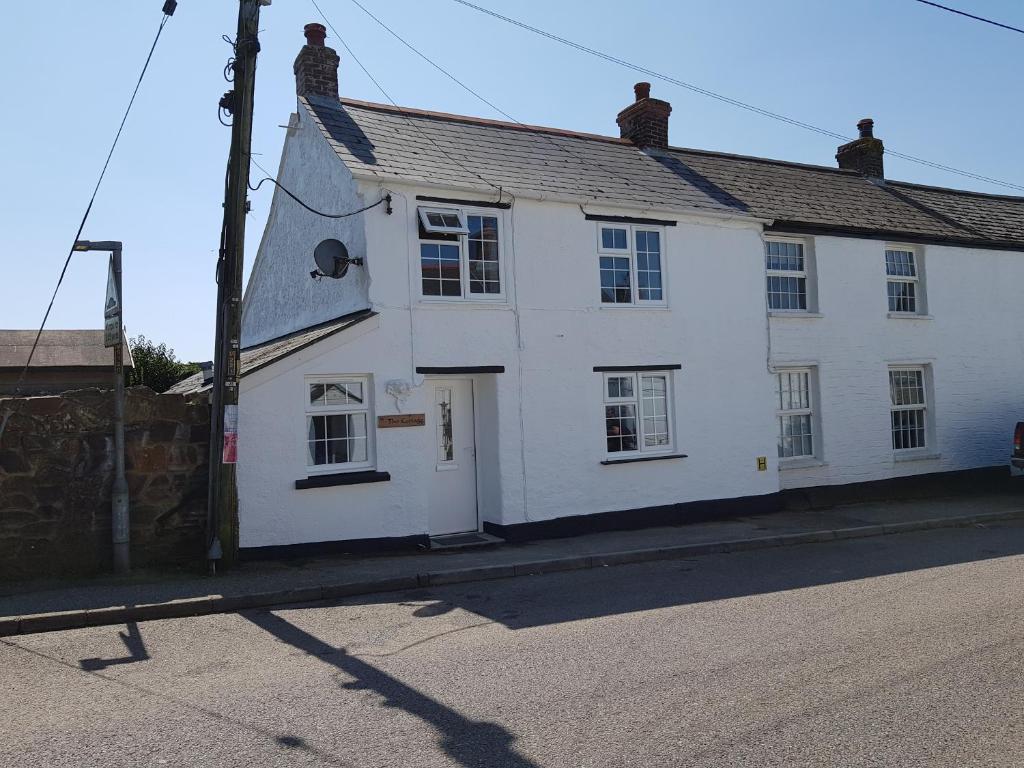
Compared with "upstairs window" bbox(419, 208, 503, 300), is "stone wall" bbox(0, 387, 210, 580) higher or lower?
lower

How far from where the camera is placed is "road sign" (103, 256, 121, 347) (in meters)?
9.35

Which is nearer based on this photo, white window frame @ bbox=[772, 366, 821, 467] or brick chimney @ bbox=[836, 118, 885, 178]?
white window frame @ bbox=[772, 366, 821, 467]

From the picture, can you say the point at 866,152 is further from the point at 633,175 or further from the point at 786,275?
the point at 633,175

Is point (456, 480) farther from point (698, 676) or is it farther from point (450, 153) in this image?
point (698, 676)

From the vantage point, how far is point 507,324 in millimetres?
12453

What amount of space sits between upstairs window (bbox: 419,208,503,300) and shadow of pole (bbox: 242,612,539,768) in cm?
614

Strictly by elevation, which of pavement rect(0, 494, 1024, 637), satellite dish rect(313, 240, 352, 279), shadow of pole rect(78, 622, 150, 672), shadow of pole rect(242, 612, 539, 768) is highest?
satellite dish rect(313, 240, 352, 279)

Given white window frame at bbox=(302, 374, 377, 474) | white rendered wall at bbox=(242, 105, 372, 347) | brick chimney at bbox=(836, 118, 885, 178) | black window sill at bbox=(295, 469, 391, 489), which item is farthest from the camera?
brick chimney at bbox=(836, 118, 885, 178)

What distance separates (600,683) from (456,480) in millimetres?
6960

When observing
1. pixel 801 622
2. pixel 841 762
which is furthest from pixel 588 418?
pixel 841 762

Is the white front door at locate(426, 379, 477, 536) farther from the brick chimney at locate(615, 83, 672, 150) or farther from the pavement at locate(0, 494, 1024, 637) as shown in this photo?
the brick chimney at locate(615, 83, 672, 150)

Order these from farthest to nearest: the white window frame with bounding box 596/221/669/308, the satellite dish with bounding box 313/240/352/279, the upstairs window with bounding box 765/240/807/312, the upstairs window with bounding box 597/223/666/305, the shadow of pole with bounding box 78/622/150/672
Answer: the upstairs window with bounding box 765/240/807/312 → the upstairs window with bounding box 597/223/666/305 → the white window frame with bounding box 596/221/669/308 → the satellite dish with bounding box 313/240/352/279 → the shadow of pole with bounding box 78/622/150/672

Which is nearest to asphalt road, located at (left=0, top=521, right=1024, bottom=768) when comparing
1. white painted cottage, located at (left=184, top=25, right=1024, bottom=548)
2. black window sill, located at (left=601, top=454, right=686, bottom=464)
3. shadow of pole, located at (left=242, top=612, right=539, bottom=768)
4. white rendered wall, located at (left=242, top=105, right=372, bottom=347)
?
shadow of pole, located at (left=242, top=612, right=539, bottom=768)

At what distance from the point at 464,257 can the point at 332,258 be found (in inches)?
77.2
